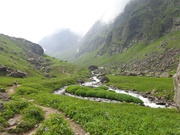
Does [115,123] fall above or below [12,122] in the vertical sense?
below

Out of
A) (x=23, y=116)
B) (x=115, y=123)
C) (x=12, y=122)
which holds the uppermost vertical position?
(x=23, y=116)

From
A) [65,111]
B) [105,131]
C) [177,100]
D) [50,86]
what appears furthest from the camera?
[50,86]

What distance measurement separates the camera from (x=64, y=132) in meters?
19.0

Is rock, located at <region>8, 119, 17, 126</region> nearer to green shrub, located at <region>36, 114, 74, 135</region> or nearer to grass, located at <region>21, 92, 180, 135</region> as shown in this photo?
green shrub, located at <region>36, 114, 74, 135</region>

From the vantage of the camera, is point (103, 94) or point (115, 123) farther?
point (103, 94)

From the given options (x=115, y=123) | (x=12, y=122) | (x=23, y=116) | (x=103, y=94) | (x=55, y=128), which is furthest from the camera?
(x=103, y=94)

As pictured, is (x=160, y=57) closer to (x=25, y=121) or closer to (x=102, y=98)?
(x=102, y=98)

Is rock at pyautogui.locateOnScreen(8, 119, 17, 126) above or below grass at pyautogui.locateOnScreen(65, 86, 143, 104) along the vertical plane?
below

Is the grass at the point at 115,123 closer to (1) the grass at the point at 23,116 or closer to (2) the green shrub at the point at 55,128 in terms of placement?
(2) the green shrub at the point at 55,128

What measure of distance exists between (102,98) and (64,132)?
45.0 meters

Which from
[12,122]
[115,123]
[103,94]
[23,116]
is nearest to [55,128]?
[115,123]

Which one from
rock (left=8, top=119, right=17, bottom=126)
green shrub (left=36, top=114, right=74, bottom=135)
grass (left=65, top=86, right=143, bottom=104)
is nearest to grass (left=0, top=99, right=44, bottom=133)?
rock (left=8, top=119, right=17, bottom=126)

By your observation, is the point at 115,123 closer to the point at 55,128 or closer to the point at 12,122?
the point at 55,128

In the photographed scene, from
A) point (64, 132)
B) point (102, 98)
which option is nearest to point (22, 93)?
point (102, 98)
